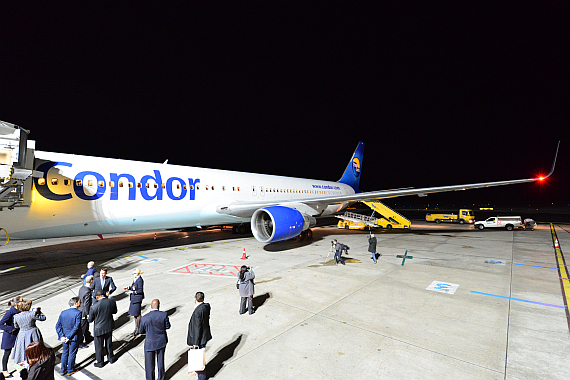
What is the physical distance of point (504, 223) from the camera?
25.5 metres

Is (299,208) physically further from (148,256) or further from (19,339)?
(19,339)

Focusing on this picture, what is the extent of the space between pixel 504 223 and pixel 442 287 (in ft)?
76.3

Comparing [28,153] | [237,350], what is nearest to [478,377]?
[237,350]

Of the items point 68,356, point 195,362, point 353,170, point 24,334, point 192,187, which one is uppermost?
point 353,170

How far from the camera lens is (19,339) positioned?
12.7 ft

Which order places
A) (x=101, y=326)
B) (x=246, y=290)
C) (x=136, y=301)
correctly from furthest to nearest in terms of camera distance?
(x=246, y=290)
(x=136, y=301)
(x=101, y=326)

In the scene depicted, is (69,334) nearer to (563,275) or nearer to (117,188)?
(117,188)

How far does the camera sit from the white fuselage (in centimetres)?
958

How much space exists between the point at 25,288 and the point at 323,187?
21.2 meters

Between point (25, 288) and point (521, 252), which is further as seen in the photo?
point (521, 252)

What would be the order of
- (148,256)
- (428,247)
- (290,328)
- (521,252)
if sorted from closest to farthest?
(290,328) → (148,256) → (521,252) → (428,247)

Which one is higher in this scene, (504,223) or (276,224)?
A: (276,224)

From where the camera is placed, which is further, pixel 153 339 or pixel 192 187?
A: pixel 192 187

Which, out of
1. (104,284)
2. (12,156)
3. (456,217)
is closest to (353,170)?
(456,217)
